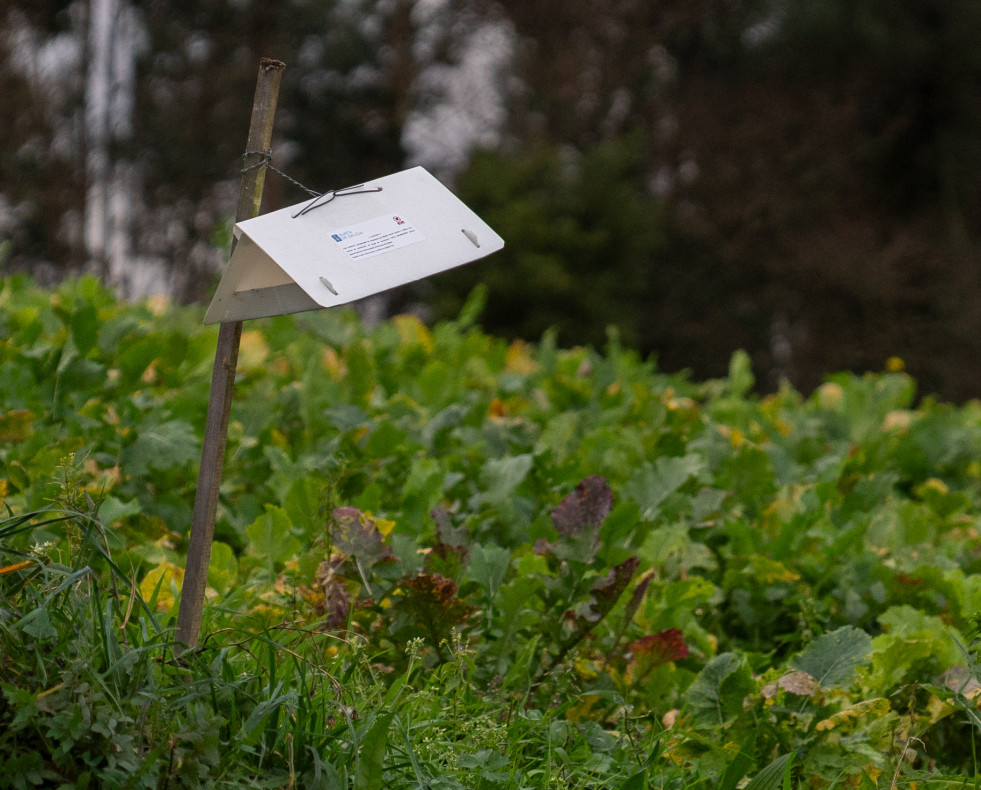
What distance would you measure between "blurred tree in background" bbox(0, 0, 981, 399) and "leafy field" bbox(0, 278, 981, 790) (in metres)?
11.1

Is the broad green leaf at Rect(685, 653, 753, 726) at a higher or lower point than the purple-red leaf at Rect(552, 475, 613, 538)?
lower

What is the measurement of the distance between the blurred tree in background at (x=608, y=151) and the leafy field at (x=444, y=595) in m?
11.1

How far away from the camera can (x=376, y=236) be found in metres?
1.46

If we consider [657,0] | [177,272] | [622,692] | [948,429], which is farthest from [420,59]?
[622,692]

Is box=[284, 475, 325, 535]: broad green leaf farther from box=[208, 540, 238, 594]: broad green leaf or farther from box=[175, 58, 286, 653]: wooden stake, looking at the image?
box=[175, 58, 286, 653]: wooden stake

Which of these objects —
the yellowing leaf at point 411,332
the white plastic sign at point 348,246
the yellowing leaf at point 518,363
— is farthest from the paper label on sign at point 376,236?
the yellowing leaf at point 518,363

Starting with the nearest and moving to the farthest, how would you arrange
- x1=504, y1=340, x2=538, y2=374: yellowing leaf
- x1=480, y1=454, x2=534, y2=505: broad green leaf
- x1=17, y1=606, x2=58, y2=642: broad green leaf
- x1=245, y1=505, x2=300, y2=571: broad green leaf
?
1. x1=17, y1=606, x2=58, y2=642: broad green leaf
2. x1=245, y1=505, x2=300, y2=571: broad green leaf
3. x1=480, y1=454, x2=534, y2=505: broad green leaf
4. x1=504, y1=340, x2=538, y2=374: yellowing leaf

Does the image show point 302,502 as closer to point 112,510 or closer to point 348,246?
point 112,510

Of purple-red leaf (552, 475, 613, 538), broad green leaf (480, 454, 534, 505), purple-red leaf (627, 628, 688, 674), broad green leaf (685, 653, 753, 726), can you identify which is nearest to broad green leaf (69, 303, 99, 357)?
broad green leaf (480, 454, 534, 505)

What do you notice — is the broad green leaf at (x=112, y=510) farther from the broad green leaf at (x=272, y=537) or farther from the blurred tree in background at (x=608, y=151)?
the blurred tree in background at (x=608, y=151)

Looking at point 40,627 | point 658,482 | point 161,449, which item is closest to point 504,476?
point 658,482

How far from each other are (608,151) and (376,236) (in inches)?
620

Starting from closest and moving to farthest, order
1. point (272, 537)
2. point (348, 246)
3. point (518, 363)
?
point (348, 246)
point (272, 537)
point (518, 363)

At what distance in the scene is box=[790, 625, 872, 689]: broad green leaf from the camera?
1.76 meters
